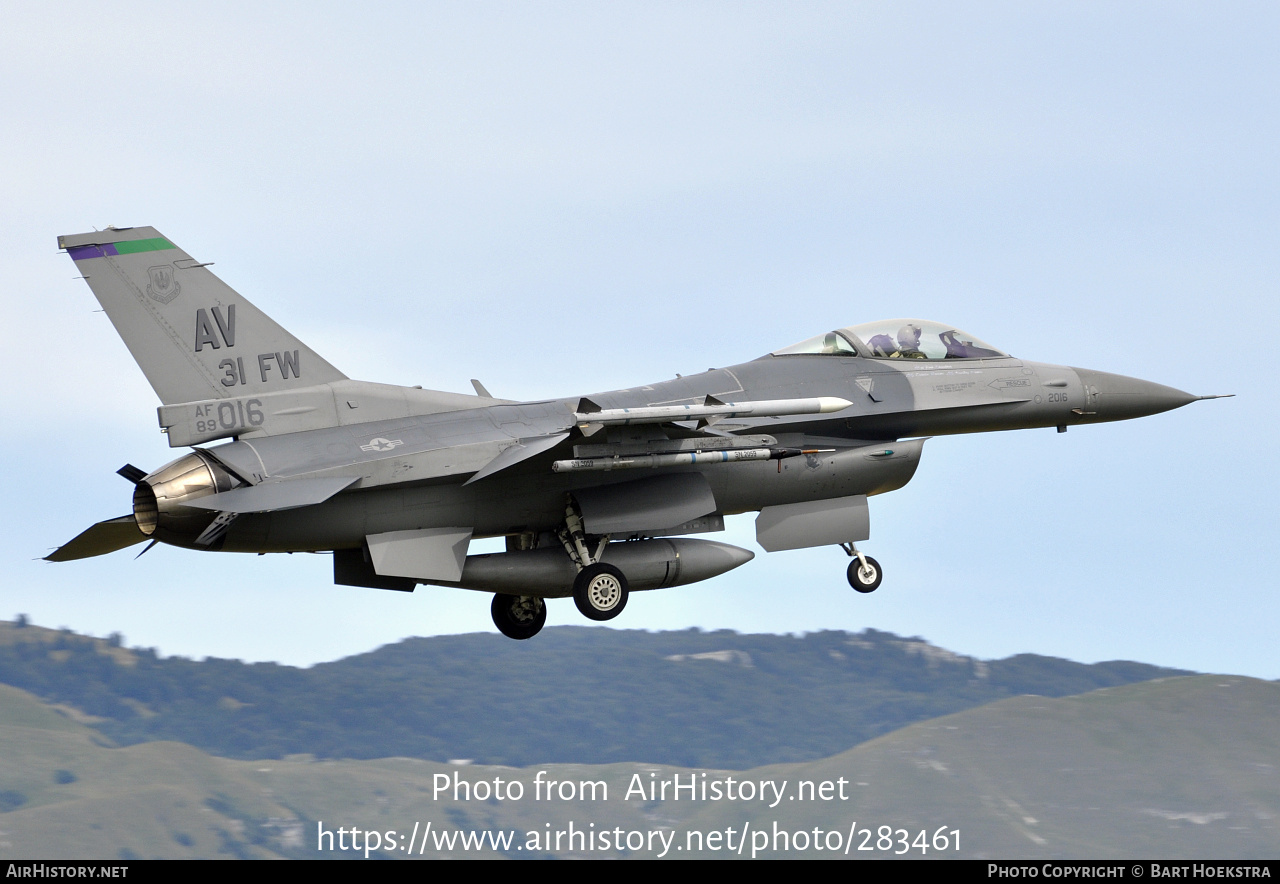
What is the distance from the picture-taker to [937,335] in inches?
749

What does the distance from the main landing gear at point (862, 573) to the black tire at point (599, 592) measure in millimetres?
3164

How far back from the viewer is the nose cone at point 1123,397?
19.3 m

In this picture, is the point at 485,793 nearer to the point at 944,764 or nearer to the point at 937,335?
the point at 944,764

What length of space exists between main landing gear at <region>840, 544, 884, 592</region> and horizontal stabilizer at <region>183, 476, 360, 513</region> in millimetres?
6703

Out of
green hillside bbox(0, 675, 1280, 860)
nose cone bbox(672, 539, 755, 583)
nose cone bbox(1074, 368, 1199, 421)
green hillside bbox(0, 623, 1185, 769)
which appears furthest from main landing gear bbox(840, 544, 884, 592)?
green hillside bbox(0, 623, 1185, 769)

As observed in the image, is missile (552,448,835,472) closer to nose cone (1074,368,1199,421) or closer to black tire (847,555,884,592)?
black tire (847,555,884,592)

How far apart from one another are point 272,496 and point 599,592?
13.3 ft

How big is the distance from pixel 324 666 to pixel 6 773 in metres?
28.2

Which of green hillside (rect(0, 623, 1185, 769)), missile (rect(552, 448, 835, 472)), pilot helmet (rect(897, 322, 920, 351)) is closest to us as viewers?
missile (rect(552, 448, 835, 472))

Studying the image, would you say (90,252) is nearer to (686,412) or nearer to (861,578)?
(686,412)

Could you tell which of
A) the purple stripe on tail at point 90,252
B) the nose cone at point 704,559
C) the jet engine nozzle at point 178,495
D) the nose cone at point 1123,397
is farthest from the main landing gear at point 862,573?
the purple stripe on tail at point 90,252

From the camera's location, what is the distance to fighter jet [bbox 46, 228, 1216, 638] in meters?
15.3

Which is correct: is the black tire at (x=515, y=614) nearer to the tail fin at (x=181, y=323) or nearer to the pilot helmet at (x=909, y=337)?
the tail fin at (x=181, y=323)

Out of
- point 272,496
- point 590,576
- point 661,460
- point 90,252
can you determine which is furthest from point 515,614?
point 90,252
